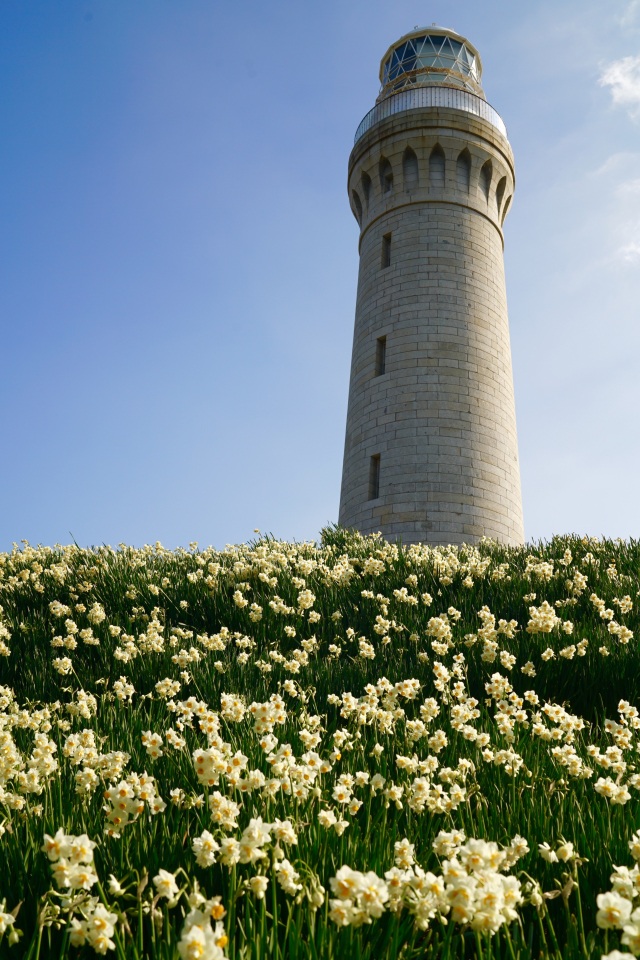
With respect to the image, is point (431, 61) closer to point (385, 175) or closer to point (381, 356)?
point (385, 175)

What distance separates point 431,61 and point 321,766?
29121 mm

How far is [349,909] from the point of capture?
1.80 metres

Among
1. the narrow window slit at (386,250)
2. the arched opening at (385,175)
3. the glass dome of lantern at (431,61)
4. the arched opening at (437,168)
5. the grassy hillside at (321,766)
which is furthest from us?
the glass dome of lantern at (431,61)

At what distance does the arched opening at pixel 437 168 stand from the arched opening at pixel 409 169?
1.42 feet

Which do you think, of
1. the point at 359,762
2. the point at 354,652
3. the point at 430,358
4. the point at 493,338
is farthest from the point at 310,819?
the point at 493,338

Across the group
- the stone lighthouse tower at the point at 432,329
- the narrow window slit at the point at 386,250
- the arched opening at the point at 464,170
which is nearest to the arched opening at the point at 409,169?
the stone lighthouse tower at the point at 432,329

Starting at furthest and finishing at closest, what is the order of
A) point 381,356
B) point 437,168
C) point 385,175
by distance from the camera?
1. point 385,175
2. point 437,168
3. point 381,356

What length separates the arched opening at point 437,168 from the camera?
21.8 meters

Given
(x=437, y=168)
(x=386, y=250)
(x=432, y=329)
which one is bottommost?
(x=432, y=329)

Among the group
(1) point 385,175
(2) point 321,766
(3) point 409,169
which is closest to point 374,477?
(3) point 409,169

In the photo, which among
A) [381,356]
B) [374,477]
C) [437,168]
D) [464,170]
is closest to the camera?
[374,477]

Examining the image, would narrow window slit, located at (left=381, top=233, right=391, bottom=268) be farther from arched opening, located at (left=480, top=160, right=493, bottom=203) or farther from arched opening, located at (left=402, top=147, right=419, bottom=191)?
arched opening, located at (left=480, top=160, right=493, bottom=203)

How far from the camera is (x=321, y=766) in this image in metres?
3.16

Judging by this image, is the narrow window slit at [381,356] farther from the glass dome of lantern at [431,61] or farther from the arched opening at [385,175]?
the glass dome of lantern at [431,61]
